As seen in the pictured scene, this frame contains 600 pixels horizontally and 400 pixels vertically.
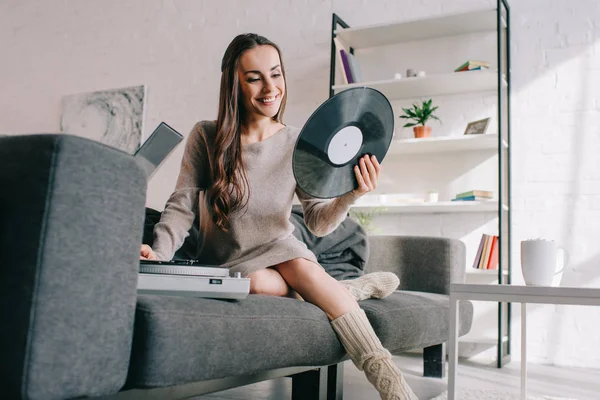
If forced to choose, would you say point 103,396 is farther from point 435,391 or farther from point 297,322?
point 435,391

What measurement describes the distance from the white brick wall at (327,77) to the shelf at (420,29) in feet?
0.40

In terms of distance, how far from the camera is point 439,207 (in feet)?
10.7

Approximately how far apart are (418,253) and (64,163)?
6.18 feet

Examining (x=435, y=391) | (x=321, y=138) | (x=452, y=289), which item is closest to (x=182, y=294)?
(x=321, y=138)

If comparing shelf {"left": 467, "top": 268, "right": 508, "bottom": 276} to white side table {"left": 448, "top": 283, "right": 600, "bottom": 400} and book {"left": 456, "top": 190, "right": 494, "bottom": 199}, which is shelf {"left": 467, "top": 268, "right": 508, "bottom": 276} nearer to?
book {"left": 456, "top": 190, "right": 494, "bottom": 199}

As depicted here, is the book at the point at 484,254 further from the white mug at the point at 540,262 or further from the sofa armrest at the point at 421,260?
the white mug at the point at 540,262

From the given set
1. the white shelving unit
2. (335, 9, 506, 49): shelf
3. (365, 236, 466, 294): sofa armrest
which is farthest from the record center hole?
Result: (335, 9, 506, 49): shelf

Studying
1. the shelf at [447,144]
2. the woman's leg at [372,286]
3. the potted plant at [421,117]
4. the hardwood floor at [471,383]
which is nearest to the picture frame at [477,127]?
the shelf at [447,144]

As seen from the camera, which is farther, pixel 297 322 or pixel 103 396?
pixel 297 322

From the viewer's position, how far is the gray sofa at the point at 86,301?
0.77 m

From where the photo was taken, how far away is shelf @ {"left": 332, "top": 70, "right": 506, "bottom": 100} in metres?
3.18

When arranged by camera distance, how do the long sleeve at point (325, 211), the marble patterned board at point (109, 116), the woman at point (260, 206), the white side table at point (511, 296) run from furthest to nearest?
the marble patterned board at point (109, 116)
the long sleeve at point (325, 211)
the woman at point (260, 206)
the white side table at point (511, 296)

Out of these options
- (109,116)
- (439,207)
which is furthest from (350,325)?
(109,116)

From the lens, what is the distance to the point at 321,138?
1.31 m
